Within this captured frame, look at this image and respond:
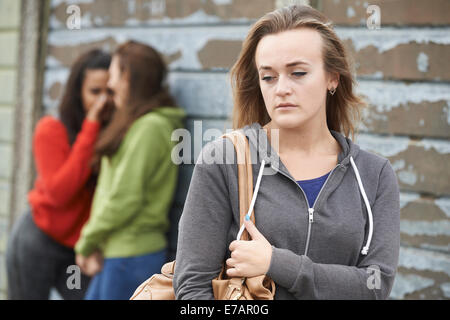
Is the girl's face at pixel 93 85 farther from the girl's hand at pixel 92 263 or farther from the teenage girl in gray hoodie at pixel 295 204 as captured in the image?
the teenage girl in gray hoodie at pixel 295 204

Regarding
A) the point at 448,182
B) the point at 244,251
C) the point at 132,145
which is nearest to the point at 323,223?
the point at 244,251

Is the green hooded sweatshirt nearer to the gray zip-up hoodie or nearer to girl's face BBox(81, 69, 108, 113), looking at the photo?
girl's face BBox(81, 69, 108, 113)

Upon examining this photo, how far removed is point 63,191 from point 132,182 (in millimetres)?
653

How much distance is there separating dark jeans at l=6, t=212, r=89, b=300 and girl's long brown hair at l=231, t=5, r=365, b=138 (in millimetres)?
2398

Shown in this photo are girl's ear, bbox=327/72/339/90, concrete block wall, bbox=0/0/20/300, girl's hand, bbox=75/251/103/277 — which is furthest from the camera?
concrete block wall, bbox=0/0/20/300

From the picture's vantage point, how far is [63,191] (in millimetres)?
3973

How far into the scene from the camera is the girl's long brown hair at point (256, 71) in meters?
1.88

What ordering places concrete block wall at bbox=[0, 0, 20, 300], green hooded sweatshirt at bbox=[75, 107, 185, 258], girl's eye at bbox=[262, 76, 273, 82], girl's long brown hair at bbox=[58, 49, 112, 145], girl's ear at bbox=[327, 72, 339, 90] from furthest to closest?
concrete block wall at bbox=[0, 0, 20, 300]
girl's long brown hair at bbox=[58, 49, 112, 145]
green hooded sweatshirt at bbox=[75, 107, 185, 258]
girl's ear at bbox=[327, 72, 339, 90]
girl's eye at bbox=[262, 76, 273, 82]

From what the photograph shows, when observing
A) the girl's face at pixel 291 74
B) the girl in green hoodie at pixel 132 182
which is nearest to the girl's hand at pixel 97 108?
the girl in green hoodie at pixel 132 182

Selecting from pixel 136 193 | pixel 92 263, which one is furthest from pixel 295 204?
pixel 92 263

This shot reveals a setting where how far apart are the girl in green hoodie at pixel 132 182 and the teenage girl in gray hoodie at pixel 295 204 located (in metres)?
1.81

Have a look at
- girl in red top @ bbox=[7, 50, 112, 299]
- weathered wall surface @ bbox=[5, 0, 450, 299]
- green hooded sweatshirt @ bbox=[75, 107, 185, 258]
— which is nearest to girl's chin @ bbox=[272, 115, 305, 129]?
weathered wall surface @ bbox=[5, 0, 450, 299]

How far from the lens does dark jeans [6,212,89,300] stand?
13.3ft

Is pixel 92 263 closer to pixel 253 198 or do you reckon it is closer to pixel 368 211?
pixel 253 198
